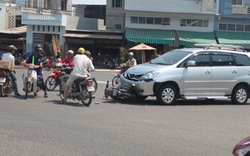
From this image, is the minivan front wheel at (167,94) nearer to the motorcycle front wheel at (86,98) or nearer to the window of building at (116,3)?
the motorcycle front wheel at (86,98)

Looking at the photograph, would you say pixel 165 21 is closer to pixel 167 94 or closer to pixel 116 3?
pixel 116 3

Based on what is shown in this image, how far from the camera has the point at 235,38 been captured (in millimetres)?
42500

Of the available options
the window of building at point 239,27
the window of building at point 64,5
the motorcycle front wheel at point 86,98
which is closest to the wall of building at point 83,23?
the window of building at point 64,5

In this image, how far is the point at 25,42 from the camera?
44.8m

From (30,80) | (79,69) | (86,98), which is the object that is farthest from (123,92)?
(30,80)

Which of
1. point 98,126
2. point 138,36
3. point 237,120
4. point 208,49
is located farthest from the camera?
point 138,36

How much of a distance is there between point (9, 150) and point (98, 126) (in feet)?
9.28

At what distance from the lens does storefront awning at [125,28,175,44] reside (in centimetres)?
4088

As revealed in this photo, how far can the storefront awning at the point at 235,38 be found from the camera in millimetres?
41906

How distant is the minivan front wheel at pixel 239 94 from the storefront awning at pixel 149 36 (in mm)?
25901

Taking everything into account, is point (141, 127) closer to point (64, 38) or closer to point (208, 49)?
point (208, 49)

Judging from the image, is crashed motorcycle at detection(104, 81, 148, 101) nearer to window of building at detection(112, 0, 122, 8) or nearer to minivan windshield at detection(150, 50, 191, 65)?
minivan windshield at detection(150, 50, 191, 65)

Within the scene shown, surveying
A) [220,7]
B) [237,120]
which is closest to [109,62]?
[220,7]

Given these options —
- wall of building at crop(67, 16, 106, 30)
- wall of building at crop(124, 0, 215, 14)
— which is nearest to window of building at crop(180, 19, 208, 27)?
wall of building at crop(124, 0, 215, 14)
